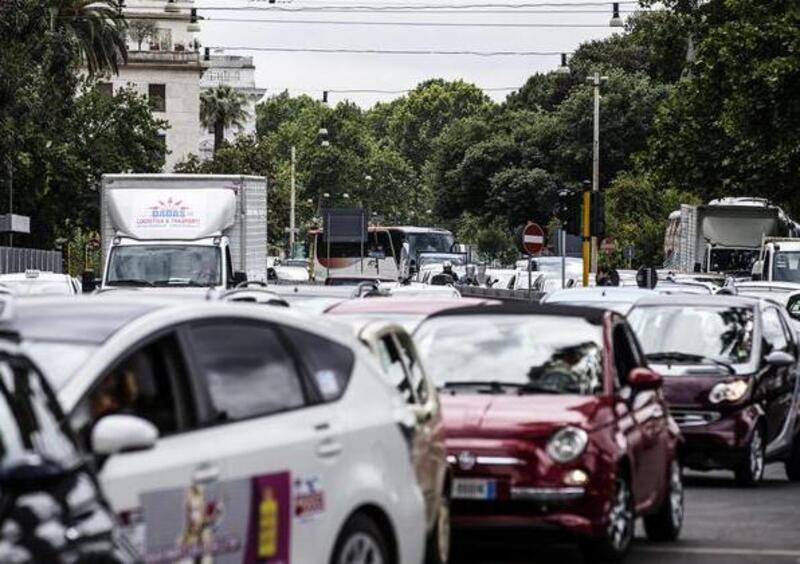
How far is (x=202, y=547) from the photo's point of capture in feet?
28.4

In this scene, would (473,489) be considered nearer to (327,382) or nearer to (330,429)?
(327,382)

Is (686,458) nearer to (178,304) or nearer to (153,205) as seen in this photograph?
(178,304)

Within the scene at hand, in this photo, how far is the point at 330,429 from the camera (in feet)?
32.4

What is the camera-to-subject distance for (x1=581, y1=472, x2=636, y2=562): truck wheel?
1414cm

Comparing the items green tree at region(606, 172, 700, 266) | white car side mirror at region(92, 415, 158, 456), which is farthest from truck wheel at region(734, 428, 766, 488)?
green tree at region(606, 172, 700, 266)

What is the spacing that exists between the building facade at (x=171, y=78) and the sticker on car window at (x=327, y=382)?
110433 mm

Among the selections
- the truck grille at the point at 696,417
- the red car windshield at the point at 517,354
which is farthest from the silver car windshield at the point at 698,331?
the red car windshield at the point at 517,354

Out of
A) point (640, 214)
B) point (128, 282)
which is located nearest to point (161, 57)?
point (640, 214)

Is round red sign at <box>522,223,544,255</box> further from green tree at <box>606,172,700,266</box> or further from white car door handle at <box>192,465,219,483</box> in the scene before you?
white car door handle at <box>192,465,219,483</box>

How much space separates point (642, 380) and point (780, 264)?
108 feet

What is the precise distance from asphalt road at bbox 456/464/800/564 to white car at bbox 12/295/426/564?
14.4ft

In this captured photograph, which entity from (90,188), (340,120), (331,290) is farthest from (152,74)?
(331,290)

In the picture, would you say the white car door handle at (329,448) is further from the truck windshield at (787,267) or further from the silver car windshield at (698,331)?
the truck windshield at (787,267)

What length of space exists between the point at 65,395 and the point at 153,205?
29.8m
